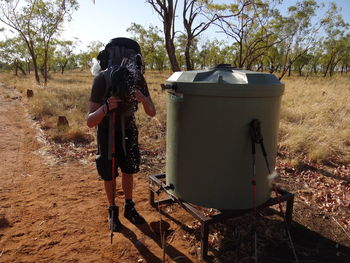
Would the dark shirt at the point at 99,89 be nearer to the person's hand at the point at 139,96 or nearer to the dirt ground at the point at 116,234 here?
the person's hand at the point at 139,96

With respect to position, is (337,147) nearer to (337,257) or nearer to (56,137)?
(337,257)

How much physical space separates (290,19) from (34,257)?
15944 millimetres

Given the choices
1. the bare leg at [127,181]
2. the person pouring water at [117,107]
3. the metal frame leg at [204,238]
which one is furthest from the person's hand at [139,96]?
the metal frame leg at [204,238]

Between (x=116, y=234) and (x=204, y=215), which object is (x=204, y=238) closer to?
(x=204, y=215)

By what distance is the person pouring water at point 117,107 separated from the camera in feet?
7.18

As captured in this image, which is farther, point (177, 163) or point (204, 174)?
point (177, 163)

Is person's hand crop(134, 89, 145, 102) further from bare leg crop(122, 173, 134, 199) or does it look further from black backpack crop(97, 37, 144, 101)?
bare leg crop(122, 173, 134, 199)

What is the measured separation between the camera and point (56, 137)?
5.78 m

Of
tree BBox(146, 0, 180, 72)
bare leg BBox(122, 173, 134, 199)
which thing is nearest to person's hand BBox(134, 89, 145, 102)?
bare leg BBox(122, 173, 134, 199)

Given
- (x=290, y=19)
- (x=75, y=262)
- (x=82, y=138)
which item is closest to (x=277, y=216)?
(x=75, y=262)

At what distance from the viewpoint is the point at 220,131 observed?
2.02 metres

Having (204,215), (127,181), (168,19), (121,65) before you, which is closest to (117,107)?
(121,65)

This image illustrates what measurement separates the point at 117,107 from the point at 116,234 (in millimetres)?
1120

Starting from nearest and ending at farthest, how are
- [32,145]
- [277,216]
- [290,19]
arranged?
[277,216]
[32,145]
[290,19]
